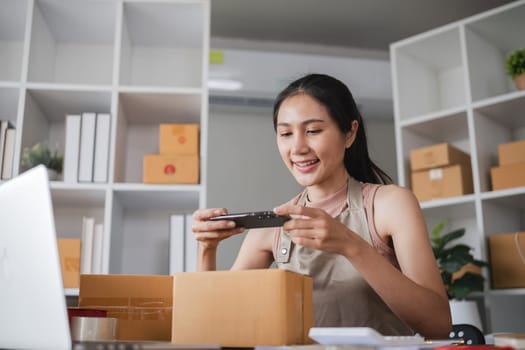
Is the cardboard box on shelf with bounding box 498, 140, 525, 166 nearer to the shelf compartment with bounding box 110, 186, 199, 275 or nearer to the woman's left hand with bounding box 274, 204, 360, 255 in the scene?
the shelf compartment with bounding box 110, 186, 199, 275

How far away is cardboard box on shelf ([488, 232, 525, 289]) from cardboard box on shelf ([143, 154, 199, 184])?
1373 millimetres

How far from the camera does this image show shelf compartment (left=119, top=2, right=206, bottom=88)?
8.87 feet

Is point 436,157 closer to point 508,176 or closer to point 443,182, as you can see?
point 443,182

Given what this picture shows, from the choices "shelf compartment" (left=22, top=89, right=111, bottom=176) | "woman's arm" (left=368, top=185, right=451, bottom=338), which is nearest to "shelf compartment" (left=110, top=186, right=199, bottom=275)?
"shelf compartment" (left=22, top=89, right=111, bottom=176)

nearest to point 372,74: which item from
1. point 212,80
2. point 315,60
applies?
point 315,60

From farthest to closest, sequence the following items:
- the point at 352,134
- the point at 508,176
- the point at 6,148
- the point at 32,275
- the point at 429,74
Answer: the point at 429,74, the point at 508,176, the point at 6,148, the point at 352,134, the point at 32,275

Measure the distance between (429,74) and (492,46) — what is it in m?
0.39

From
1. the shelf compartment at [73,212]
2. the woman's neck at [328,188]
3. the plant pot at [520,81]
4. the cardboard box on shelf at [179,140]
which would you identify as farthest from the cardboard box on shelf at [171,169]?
the plant pot at [520,81]

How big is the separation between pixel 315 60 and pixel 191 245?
1.75 metres

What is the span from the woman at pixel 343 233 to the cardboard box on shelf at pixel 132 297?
0.13m

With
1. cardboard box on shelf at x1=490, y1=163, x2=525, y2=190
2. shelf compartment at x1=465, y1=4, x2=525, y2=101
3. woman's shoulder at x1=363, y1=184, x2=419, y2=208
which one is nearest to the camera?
woman's shoulder at x1=363, y1=184, x2=419, y2=208

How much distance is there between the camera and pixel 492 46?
305cm

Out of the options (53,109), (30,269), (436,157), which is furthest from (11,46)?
(30,269)

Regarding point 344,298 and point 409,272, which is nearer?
point 409,272
